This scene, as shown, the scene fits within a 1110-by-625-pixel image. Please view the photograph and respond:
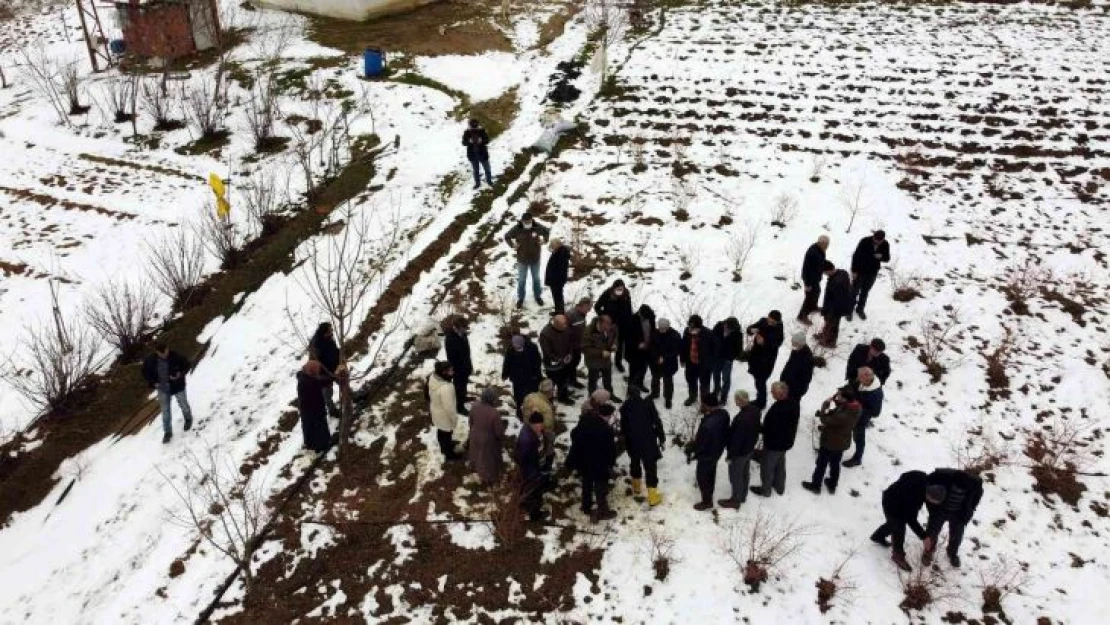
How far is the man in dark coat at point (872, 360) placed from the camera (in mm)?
8805

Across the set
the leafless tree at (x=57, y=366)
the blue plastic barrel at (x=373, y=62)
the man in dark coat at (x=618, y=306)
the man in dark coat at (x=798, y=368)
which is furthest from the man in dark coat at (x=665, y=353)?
the blue plastic barrel at (x=373, y=62)

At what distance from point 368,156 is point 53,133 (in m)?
10.6

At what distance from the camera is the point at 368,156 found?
1778 cm

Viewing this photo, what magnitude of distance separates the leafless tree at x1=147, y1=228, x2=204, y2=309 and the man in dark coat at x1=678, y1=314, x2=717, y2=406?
9.68m

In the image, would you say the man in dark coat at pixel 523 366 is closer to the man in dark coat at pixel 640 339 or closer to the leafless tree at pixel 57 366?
the man in dark coat at pixel 640 339

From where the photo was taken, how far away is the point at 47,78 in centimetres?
2178

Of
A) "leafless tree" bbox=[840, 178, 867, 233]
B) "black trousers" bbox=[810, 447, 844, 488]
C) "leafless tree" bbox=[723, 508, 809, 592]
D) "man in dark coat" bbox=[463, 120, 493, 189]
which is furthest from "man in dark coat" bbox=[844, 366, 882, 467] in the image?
"man in dark coat" bbox=[463, 120, 493, 189]

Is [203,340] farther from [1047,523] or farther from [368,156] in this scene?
[1047,523]

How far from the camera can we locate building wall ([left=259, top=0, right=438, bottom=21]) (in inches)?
1016

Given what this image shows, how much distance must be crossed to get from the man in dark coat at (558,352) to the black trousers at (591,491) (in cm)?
183

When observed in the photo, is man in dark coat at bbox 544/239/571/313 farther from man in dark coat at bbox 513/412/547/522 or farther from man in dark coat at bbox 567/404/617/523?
man in dark coat at bbox 567/404/617/523

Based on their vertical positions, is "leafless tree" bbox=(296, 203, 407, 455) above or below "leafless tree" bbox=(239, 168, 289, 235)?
below

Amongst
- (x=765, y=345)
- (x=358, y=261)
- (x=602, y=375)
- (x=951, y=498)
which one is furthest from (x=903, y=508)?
(x=358, y=261)

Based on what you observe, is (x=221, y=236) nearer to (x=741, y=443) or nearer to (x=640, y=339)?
(x=640, y=339)
